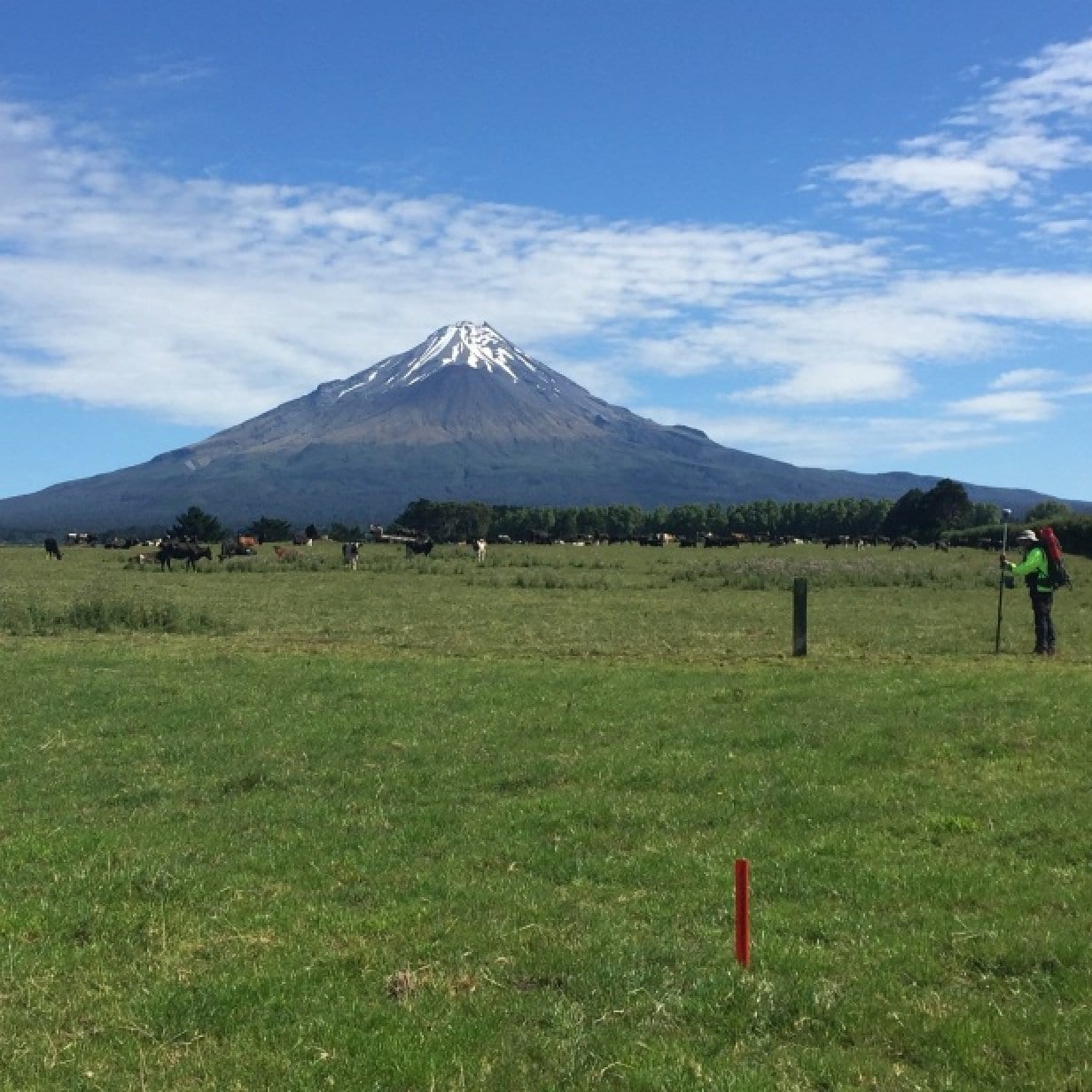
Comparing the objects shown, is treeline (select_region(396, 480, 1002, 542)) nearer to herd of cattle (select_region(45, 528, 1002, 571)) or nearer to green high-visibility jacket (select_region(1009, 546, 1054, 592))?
herd of cattle (select_region(45, 528, 1002, 571))

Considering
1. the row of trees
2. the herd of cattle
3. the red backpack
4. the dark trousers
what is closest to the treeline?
the row of trees

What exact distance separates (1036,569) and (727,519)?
476 feet

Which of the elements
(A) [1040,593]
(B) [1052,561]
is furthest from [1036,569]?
(A) [1040,593]

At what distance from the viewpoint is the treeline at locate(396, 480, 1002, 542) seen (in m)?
135

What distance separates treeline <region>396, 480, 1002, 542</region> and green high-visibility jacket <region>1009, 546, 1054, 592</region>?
110 metres

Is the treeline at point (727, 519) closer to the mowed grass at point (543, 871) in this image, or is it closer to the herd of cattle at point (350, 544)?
the herd of cattle at point (350, 544)

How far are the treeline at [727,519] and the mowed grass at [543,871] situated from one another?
385 ft

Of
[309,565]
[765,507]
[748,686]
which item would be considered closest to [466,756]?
[748,686]

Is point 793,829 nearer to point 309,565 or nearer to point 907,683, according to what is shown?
point 907,683

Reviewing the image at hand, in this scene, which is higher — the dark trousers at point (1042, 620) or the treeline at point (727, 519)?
the treeline at point (727, 519)

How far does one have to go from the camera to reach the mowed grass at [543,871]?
644 centimetres

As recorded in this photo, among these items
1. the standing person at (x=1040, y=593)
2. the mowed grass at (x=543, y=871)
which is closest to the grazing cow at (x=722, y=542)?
the standing person at (x=1040, y=593)

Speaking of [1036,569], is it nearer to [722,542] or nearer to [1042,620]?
[1042,620]

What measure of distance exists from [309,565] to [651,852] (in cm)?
5233
